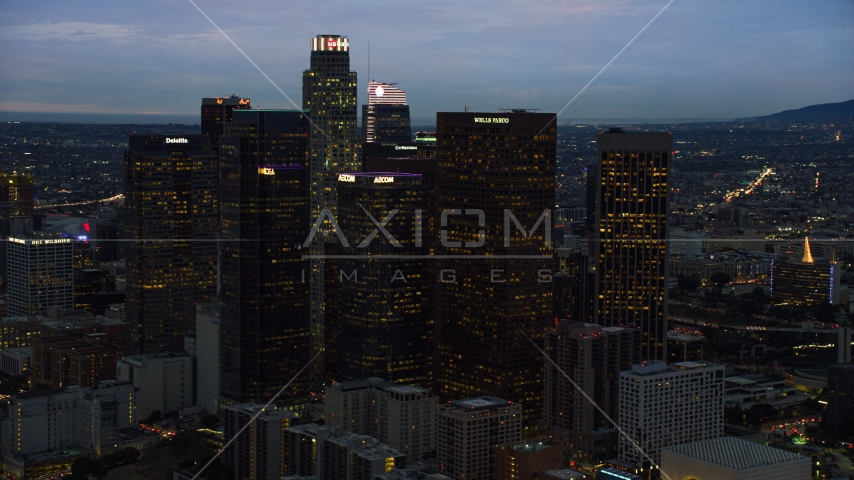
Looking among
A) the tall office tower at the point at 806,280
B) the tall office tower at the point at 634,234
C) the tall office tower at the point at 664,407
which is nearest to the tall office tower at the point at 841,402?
the tall office tower at the point at 664,407

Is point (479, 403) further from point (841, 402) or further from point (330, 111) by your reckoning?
point (330, 111)

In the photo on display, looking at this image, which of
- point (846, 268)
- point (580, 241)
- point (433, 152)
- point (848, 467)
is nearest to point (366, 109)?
point (433, 152)

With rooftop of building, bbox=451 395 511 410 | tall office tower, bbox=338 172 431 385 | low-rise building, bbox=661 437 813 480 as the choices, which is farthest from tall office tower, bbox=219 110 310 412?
low-rise building, bbox=661 437 813 480

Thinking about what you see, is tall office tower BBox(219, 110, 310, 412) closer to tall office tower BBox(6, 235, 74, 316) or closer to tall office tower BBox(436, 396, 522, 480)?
tall office tower BBox(436, 396, 522, 480)

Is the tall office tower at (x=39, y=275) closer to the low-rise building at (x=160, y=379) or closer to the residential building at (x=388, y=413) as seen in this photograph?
the low-rise building at (x=160, y=379)

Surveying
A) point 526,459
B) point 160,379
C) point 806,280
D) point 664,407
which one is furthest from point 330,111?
point 806,280

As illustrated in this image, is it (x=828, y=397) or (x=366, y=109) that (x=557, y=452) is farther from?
(x=366, y=109)
